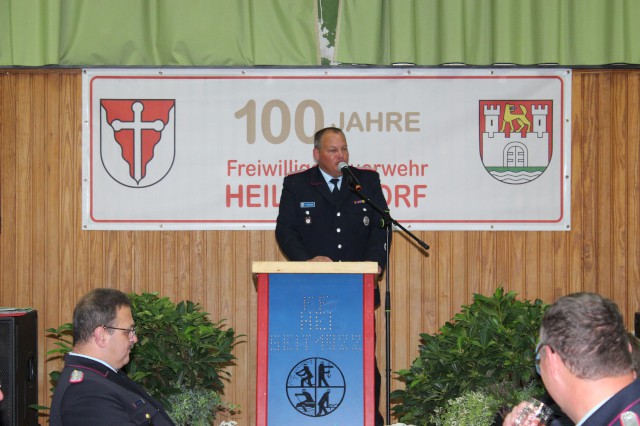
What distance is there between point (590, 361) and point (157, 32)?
4179mm

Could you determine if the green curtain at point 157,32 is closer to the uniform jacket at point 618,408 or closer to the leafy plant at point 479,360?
the leafy plant at point 479,360

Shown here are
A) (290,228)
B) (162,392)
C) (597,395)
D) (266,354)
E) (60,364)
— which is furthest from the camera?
(60,364)

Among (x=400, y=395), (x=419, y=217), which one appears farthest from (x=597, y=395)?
(x=419, y=217)

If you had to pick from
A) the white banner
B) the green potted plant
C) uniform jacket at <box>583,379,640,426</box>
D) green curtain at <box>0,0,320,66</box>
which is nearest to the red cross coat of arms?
the white banner

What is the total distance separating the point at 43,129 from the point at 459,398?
3256mm

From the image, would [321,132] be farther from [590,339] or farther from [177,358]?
[590,339]

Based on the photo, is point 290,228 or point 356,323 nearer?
point 356,323

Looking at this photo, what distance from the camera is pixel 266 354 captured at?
3.79 meters

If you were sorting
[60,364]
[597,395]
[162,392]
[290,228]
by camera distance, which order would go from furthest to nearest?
[60,364] → [290,228] → [162,392] → [597,395]

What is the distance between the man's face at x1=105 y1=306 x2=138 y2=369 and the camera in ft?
9.34

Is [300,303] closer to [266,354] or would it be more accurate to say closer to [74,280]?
[266,354]

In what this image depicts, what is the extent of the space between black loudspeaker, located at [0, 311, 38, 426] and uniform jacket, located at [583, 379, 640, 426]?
352 centimetres

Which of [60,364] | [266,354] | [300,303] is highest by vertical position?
[300,303]

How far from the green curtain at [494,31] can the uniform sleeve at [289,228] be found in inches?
41.7
